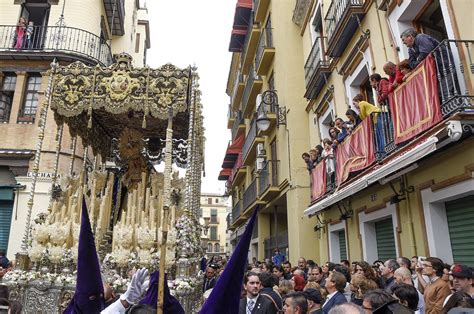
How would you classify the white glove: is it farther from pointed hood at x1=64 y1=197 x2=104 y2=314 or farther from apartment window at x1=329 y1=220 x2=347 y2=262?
apartment window at x1=329 y1=220 x2=347 y2=262

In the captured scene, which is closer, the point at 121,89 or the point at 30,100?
the point at 121,89

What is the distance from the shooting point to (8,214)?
12.5m

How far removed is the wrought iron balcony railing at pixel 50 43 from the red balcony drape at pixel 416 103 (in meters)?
11.4

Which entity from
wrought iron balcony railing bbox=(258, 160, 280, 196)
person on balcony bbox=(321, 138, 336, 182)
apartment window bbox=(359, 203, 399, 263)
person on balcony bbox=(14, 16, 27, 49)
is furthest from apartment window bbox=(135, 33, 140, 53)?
apartment window bbox=(359, 203, 399, 263)

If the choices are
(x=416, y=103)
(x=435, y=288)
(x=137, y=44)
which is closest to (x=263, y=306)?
(x=435, y=288)

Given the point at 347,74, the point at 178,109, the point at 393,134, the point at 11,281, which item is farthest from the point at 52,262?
the point at 347,74

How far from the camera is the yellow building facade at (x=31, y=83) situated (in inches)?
484

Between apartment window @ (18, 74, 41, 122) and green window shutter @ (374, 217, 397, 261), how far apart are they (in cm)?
1180

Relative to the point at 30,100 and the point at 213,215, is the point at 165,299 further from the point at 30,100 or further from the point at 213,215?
the point at 213,215

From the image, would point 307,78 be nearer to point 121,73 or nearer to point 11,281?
point 121,73

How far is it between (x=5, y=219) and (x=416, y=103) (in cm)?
1281

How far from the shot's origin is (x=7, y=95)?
13.6m

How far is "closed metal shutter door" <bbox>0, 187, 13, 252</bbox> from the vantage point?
12.2m

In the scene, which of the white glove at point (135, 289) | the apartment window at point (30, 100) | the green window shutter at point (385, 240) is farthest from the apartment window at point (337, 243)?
the apartment window at point (30, 100)
